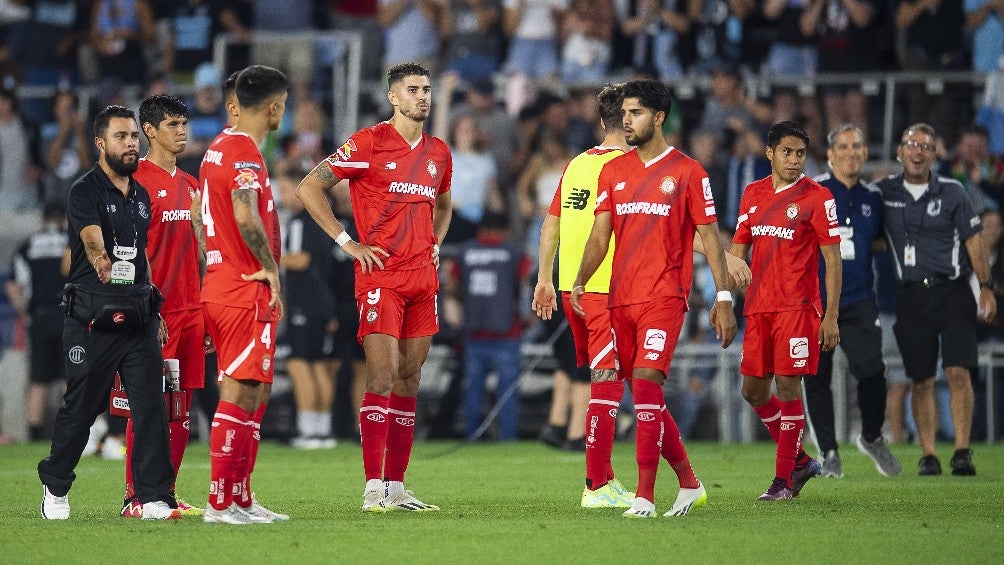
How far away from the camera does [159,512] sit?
8.89 m

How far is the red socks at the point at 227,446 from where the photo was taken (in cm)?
831

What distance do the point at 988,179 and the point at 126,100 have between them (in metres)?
11.2

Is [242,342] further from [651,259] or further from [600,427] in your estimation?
[600,427]

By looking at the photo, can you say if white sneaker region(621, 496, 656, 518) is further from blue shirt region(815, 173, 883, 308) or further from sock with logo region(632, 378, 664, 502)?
blue shirt region(815, 173, 883, 308)

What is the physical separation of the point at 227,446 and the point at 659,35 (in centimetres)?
1308

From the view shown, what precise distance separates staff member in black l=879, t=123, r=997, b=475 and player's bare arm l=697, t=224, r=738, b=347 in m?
4.34

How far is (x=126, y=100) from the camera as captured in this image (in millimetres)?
21500

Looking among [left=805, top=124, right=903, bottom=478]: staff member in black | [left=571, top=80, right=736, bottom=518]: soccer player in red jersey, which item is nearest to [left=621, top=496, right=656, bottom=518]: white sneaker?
[left=571, top=80, right=736, bottom=518]: soccer player in red jersey

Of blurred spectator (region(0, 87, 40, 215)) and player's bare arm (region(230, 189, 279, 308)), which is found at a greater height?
blurred spectator (region(0, 87, 40, 215))

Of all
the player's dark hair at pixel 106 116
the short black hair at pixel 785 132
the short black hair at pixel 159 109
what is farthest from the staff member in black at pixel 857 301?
the player's dark hair at pixel 106 116

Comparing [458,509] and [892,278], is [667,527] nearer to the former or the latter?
[458,509]

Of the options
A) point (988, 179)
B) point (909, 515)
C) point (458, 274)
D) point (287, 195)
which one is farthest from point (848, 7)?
point (909, 515)

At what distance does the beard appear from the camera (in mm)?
9078

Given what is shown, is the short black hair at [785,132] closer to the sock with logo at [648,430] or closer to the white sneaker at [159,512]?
the sock with logo at [648,430]
